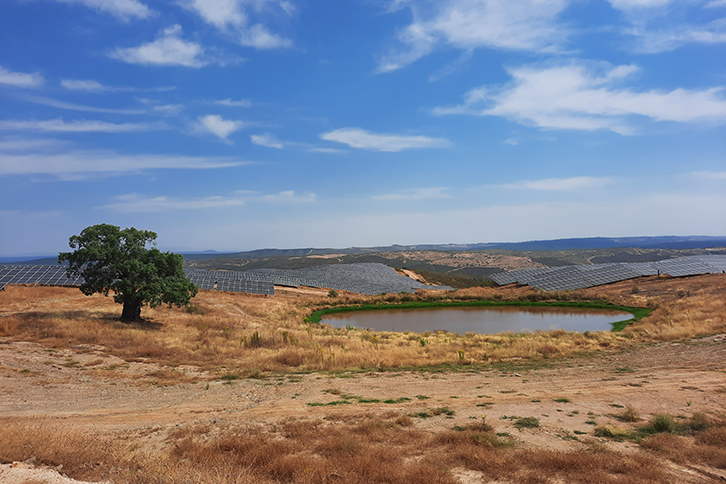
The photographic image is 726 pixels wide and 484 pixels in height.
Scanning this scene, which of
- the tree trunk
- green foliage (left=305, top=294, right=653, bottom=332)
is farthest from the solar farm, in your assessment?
the tree trunk

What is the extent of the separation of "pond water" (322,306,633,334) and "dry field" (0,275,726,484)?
6324mm

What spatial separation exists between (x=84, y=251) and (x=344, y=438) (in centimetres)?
1909

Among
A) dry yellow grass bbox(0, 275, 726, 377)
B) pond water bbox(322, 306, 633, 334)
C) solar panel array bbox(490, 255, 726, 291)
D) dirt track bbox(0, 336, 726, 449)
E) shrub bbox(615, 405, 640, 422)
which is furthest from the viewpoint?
solar panel array bbox(490, 255, 726, 291)

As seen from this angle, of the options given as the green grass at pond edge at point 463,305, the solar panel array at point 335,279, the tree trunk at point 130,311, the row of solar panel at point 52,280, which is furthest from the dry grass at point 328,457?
the solar panel array at point 335,279

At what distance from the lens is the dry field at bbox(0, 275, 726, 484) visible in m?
6.57

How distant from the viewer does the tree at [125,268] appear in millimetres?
20484

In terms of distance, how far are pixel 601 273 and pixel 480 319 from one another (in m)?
28.7

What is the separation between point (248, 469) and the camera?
6.45 meters

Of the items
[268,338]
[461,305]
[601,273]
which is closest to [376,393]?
[268,338]

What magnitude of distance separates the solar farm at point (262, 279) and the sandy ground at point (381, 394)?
70.4 ft

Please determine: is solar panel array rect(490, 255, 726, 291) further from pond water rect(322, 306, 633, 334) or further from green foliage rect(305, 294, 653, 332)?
pond water rect(322, 306, 633, 334)

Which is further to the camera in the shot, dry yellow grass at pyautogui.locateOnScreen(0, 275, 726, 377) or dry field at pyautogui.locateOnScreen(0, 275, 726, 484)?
dry yellow grass at pyautogui.locateOnScreen(0, 275, 726, 377)

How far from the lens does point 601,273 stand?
170 feet

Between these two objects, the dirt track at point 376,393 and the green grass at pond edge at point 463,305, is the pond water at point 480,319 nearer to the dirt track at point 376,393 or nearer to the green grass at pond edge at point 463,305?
the green grass at pond edge at point 463,305
